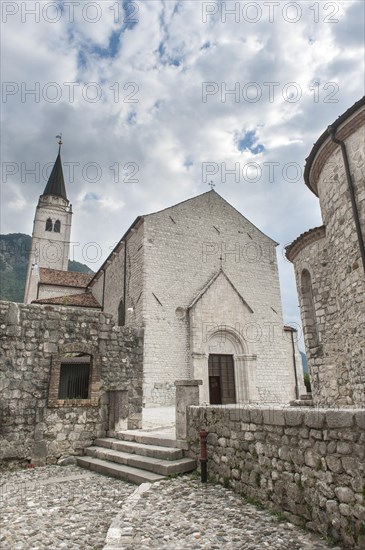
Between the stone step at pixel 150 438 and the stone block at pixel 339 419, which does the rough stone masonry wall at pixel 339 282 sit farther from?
the stone block at pixel 339 419

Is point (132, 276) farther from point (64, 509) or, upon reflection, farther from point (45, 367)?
point (64, 509)

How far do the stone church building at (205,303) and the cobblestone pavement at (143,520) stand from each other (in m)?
9.65

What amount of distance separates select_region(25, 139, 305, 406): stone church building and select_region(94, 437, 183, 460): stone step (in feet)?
22.3

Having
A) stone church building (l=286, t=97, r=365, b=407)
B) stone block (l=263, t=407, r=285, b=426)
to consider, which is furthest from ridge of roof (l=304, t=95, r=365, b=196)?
stone block (l=263, t=407, r=285, b=426)

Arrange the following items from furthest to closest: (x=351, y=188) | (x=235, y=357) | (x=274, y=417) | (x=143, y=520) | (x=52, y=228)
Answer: (x=52, y=228) → (x=235, y=357) → (x=351, y=188) → (x=274, y=417) → (x=143, y=520)

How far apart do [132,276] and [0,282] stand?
171 ft

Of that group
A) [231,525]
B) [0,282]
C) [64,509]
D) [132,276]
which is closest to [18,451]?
[64,509]

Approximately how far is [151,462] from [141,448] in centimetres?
84

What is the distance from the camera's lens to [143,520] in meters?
4.02

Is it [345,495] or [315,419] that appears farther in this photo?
[315,419]

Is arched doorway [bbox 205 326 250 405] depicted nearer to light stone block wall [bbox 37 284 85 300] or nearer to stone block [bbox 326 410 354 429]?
stone block [bbox 326 410 354 429]

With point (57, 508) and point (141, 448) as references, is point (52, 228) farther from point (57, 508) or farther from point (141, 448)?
point (57, 508)

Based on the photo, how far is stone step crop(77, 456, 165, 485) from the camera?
5715 mm

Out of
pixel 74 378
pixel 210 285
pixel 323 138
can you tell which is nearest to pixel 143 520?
pixel 74 378
